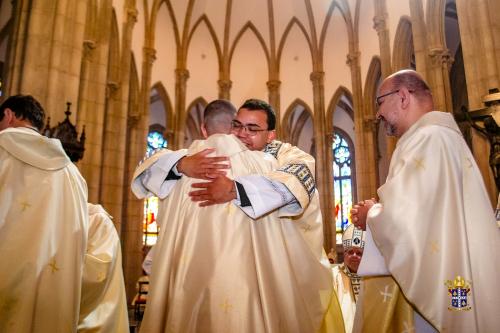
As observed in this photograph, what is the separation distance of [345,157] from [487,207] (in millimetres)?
19302

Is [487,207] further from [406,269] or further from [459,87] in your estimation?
[459,87]

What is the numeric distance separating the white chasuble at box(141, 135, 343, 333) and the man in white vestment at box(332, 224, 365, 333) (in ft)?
5.70

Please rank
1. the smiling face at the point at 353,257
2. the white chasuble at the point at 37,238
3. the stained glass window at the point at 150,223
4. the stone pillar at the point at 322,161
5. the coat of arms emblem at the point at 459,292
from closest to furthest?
the coat of arms emblem at the point at 459,292 < the white chasuble at the point at 37,238 < the smiling face at the point at 353,257 < the stone pillar at the point at 322,161 < the stained glass window at the point at 150,223

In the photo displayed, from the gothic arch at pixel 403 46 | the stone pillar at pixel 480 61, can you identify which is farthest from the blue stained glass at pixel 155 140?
the stone pillar at pixel 480 61

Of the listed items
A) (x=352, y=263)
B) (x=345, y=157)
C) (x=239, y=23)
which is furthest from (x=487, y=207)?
(x=345, y=157)

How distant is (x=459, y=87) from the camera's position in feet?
56.0

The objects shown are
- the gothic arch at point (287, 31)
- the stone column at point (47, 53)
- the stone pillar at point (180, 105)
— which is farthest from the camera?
the gothic arch at point (287, 31)

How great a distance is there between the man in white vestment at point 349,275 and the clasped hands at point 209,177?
228 cm

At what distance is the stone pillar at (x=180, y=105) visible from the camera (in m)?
16.9

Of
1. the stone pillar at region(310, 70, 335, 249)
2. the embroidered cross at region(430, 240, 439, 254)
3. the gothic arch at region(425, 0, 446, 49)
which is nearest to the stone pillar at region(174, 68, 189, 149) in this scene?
the stone pillar at region(310, 70, 335, 249)

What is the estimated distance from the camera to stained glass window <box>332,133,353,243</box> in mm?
19781

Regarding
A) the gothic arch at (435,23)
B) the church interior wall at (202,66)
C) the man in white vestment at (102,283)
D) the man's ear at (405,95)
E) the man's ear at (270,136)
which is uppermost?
the church interior wall at (202,66)

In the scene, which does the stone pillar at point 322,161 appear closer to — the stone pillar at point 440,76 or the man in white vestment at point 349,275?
the stone pillar at point 440,76

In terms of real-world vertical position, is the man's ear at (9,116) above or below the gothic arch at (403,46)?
below
